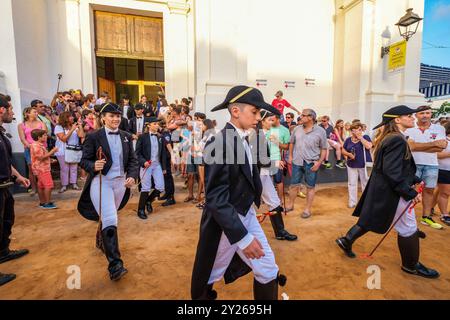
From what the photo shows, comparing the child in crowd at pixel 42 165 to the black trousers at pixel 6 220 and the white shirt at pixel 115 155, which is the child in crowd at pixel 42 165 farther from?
the white shirt at pixel 115 155

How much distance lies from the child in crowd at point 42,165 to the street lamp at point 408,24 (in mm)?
11370

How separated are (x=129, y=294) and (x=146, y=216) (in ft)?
8.27

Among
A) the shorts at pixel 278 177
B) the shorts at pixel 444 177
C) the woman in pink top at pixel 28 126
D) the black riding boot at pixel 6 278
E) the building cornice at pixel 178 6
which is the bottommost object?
the black riding boot at pixel 6 278

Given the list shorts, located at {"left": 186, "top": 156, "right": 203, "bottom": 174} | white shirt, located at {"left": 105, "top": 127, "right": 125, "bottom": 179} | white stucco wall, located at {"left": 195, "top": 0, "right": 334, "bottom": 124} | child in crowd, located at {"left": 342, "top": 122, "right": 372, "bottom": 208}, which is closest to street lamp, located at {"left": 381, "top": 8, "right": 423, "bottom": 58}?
white stucco wall, located at {"left": 195, "top": 0, "right": 334, "bottom": 124}

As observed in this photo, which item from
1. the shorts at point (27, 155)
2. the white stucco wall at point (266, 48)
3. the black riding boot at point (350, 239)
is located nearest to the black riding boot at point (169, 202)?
the white stucco wall at point (266, 48)

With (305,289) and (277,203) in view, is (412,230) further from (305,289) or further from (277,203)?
(277,203)

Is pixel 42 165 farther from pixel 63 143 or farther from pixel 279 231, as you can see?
pixel 279 231

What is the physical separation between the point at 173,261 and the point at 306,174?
3.19 meters

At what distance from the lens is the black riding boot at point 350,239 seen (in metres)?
3.51

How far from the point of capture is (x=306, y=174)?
530 cm

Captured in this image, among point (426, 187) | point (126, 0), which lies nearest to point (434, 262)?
point (426, 187)

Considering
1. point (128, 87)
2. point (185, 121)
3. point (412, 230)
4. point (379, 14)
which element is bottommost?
point (412, 230)

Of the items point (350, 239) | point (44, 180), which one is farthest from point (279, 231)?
point (44, 180)

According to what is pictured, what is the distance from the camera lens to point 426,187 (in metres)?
4.95
